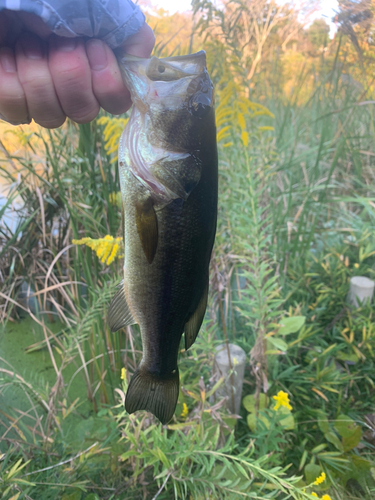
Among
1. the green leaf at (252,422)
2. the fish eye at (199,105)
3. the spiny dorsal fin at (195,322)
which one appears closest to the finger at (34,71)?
the fish eye at (199,105)

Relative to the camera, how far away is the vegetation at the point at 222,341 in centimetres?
110

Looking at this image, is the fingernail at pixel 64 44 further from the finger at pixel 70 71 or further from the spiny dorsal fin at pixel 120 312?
the spiny dorsal fin at pixel 120 312

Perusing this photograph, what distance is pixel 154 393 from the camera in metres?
0.82

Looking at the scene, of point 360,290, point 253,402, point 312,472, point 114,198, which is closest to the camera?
point 312,472

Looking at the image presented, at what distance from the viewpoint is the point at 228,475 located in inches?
43.2

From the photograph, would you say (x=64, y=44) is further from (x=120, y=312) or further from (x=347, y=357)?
(x=347, y=357)

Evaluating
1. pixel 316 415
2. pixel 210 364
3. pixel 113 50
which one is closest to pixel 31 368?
pixel 210 364

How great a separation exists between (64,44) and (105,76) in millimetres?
99

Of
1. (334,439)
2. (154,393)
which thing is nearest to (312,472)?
(334,439)

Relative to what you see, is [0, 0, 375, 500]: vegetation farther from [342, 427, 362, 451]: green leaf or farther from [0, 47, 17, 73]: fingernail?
[0, 47, 17, 73]: fingernail

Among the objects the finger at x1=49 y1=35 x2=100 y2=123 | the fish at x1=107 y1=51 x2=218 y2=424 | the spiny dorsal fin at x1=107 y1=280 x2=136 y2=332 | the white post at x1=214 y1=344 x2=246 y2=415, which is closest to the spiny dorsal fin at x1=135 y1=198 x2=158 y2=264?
the fish at x1=107 y1=51 x2=218 y2=424

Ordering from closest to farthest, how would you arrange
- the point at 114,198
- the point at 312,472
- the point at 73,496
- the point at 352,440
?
the point at 73,496 < the point at 312,472 < the point at 352,440 < the point at 114,198

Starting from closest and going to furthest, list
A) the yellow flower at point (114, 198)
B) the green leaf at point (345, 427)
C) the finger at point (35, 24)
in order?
the finger at point (35, 24), the green leaf at point (345, 427), the yellow flower at point (114, 198)

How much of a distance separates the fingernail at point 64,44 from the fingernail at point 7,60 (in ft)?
0.33
